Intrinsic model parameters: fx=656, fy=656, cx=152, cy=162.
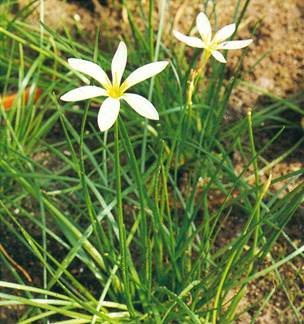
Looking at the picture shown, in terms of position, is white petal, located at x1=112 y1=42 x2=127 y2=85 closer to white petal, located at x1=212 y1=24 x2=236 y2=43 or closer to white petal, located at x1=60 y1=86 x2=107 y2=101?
white petal, located at x1=60 y1=86 x2=107 y2=101

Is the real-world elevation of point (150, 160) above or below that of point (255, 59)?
below

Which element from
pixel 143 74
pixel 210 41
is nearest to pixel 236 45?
pixel 210 41

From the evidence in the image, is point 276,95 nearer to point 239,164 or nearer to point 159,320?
point 239,164

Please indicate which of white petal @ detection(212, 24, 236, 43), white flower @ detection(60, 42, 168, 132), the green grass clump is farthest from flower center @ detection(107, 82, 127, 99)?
white petal @ detection(212, 24, 236, 43)

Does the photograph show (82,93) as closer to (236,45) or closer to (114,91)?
(114,91)

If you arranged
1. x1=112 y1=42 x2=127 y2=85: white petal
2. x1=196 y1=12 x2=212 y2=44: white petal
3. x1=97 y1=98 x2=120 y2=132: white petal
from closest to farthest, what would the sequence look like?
x1=97 y1=98 x2=120 y2=132: white petal → x1=112 y1=42 x2=127 y2=85: white petal → x1=196 y1=12 x2=212 y2=44: white petal

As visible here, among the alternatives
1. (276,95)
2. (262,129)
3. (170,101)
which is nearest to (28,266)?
(170,101)

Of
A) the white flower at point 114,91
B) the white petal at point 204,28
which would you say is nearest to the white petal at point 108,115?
the white flower at point 114,91
